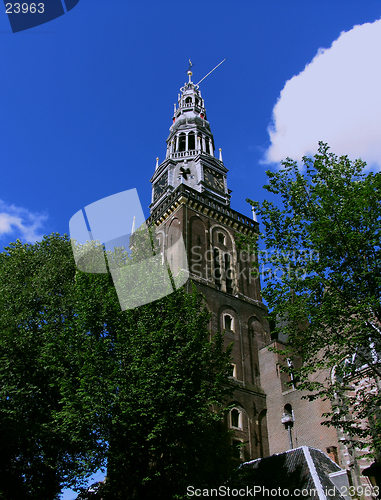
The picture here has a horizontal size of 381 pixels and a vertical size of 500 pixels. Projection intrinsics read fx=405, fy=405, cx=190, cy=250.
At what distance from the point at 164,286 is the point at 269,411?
12.8 m

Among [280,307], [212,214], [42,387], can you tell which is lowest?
[42,387]

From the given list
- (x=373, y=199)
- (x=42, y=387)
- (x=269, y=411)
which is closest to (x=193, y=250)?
(x=269, y=411)

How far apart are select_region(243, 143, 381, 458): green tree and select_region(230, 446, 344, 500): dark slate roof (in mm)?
4467

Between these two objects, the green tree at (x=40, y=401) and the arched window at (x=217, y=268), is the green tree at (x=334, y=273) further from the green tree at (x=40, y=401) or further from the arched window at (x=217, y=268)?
the arched window at (x=217, y=268)

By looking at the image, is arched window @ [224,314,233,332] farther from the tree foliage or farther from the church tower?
the tree foliage

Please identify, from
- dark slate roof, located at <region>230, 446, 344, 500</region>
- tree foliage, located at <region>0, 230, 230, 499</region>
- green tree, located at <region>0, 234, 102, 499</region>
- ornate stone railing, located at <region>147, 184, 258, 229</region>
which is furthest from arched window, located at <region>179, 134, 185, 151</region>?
dark slate roof, located at <region>230, 446, 344, 500</region>

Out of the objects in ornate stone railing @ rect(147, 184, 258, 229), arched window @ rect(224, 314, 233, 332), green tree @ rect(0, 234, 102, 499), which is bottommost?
green tree @ rect(0, 234, 102, 499)

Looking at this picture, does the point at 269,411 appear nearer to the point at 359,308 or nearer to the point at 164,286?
the point at 164,286

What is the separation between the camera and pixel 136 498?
1196 cm

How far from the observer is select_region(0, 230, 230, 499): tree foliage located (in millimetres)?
12086

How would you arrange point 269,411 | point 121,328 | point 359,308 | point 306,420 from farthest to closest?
point 269,411 → point 306,420 → point 121,328 → point 359,308

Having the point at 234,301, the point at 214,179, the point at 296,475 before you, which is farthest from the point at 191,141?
the point at 296,475

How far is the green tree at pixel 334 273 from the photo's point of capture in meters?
11.1

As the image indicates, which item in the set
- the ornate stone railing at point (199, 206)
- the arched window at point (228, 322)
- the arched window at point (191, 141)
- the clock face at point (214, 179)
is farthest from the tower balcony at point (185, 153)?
the arched window at point (228, 322)
